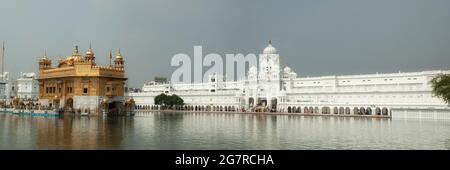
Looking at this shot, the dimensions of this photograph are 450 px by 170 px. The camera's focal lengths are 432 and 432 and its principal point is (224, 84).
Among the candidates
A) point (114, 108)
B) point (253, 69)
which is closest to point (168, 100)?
point (253, 69)

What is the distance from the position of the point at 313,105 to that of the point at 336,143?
39637 millimetres

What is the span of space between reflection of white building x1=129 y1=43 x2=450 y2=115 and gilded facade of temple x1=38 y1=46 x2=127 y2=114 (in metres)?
27.1

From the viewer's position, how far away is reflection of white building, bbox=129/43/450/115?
5216cm

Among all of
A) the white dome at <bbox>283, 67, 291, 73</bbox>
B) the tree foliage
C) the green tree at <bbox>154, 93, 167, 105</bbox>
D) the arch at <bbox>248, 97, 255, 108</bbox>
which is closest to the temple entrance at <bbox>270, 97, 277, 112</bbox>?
the arch at <bbox>248, 97, 255, 108</bbox>

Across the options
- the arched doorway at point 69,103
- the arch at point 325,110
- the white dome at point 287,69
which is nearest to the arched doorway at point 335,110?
the arch at point 325,110

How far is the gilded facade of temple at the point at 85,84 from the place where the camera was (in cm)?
4078

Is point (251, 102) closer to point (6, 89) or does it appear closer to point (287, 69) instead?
point (287, 69)

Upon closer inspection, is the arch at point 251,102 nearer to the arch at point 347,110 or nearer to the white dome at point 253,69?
the white dome at point 253,69

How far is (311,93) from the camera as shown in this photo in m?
63.9

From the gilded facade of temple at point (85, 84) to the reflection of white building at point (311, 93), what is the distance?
2708cm

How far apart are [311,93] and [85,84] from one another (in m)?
34.6
